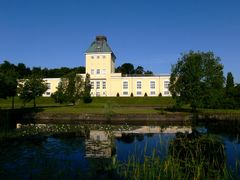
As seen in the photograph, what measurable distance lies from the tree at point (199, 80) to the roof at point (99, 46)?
164 feet

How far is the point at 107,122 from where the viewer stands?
41.6 metres

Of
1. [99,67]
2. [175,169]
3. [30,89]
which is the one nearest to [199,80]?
[30,89]

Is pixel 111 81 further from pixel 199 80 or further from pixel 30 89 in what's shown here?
pixel 199 80

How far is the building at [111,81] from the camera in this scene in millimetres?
92000

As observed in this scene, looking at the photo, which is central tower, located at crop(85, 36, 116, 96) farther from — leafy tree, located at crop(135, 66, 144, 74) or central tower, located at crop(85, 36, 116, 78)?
leafy tree, located at crop(135, 66, 144, 74)

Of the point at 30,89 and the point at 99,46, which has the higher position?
the point at 99,46

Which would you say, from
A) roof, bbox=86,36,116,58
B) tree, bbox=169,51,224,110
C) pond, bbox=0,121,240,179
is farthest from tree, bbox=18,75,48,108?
roof, bbox=86,36,116,58

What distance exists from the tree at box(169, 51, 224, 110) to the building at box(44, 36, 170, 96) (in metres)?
44.8

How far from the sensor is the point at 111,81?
93.2 m

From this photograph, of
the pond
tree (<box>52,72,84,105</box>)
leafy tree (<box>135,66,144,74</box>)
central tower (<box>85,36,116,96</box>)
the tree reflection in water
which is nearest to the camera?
the tree reflection in water

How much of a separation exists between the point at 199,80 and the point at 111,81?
50083 millimetres

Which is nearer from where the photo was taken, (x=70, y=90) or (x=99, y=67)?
(x=70, y=90)

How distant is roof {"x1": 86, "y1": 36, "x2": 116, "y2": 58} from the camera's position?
94750mm

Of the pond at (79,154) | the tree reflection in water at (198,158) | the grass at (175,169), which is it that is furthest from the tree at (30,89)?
the grass at (175,169)
